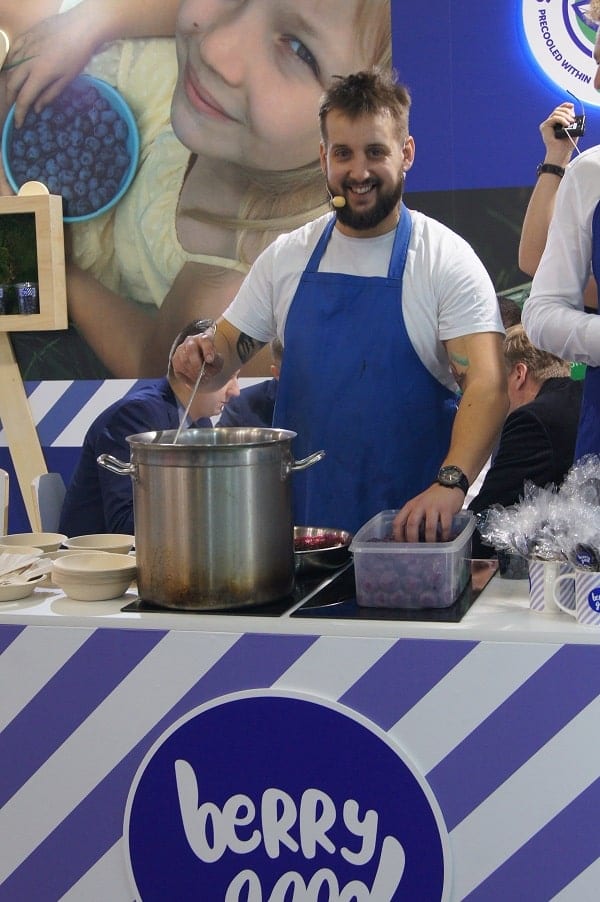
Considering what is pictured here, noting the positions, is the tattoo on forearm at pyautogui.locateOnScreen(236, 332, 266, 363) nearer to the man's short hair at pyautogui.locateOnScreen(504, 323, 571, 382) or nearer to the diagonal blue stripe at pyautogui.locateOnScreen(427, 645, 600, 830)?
the man's short hair at pyautogui.locateOnScreen(504, 323, 571, 382)

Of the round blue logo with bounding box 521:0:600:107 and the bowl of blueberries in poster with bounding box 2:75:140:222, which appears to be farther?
the bowl of blueberries in poster with bounding box 2:75:140:222

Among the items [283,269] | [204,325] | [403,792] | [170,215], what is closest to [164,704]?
[403,792]

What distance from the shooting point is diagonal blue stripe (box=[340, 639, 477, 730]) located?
1467 mm

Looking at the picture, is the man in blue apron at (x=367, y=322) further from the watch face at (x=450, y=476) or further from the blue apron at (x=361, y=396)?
the watch face at (x=450, y=476)

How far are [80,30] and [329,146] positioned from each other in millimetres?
2053

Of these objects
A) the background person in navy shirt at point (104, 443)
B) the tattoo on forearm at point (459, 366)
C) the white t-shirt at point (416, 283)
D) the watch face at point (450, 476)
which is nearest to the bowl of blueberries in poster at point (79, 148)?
the background person in navy shirt at point (104, 443)

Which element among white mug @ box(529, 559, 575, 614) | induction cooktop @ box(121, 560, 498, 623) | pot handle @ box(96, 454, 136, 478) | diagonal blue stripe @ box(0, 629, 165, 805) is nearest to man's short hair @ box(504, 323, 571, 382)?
induction cooktop @ box(121, 560, 498, 623)

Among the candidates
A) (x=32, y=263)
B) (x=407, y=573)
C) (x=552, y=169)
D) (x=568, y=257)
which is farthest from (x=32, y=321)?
(x=407, y=573)

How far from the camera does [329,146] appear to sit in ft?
7.67

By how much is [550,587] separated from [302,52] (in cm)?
272

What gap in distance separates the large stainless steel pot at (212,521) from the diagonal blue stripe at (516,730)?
375mm

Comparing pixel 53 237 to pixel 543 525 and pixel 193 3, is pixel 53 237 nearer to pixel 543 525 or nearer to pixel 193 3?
pixel 193 3

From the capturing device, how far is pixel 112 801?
62.8 inches

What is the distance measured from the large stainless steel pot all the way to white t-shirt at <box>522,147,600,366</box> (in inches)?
23.6
